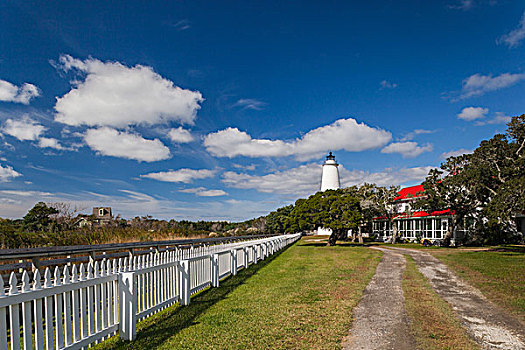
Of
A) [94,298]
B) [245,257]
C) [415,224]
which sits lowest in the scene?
[415,224]

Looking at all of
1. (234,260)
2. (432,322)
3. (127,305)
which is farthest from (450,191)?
(127,305)

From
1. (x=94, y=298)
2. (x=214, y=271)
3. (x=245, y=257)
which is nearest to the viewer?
(x=94, y=298)

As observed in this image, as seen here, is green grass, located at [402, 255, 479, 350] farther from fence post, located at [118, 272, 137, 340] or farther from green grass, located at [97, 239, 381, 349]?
fence post, located at [118, 272, 137, 340]

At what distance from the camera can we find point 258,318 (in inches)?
250

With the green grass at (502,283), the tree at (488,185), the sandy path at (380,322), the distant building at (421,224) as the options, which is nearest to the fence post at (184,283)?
the sandy path at (380,322)

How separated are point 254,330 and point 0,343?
3427 millimetres

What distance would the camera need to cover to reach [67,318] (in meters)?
4.18

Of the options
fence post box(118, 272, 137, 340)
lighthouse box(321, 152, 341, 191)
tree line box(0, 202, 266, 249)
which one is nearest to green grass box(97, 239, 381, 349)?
fence post box(118, 272, 137, 340)

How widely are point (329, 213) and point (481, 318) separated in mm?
22969

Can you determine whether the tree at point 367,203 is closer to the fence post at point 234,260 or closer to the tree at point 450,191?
the tree at point 450,191

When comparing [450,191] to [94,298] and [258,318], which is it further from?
[94,298]

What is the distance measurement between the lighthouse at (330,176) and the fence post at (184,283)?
182ft

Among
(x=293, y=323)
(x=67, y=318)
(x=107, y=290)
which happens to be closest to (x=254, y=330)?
(x=293, y=323)

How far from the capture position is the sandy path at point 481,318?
203 inches
